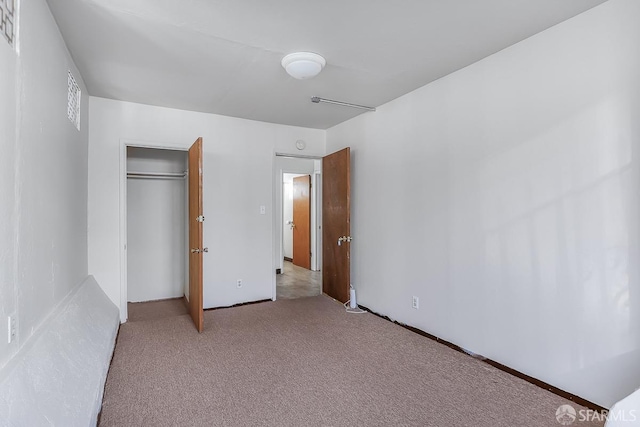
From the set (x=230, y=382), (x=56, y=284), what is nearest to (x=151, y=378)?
(x=230, y=382)

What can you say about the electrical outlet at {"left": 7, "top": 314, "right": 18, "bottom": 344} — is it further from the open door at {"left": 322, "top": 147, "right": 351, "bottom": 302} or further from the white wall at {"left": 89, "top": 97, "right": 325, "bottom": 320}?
the open door at {"left": 322, "top": 147, "right": 351, "bottom": 302}

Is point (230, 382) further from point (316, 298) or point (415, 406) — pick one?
point (316, 298)

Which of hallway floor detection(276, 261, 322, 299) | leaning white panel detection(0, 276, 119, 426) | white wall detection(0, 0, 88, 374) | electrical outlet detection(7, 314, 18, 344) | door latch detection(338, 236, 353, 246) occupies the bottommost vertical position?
hallway floor detection(276, 261, 322, 299)

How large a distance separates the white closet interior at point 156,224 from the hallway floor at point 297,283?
148 cm

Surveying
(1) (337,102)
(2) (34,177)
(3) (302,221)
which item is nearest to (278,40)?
(1) (337,102)

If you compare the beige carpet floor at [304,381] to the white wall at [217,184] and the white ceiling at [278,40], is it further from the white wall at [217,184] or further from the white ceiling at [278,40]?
the white ceiling at [278,40]

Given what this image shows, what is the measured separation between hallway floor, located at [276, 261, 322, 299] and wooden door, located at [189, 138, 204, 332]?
149cm

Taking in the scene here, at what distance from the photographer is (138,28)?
2.24 metres

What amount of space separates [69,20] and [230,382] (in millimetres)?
2680

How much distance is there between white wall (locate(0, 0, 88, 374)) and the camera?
1506mm

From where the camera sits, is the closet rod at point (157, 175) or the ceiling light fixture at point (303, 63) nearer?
the ceiling light fixture at point (303, 63)

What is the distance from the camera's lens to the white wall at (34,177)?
4.94ft

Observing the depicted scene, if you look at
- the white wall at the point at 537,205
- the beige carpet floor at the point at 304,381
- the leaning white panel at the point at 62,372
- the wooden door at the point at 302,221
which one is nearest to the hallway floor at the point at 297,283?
the wooden door at the point at 302,221

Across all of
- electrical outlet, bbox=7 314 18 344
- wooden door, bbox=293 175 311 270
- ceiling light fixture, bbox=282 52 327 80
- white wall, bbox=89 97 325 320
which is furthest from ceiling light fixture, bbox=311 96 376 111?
wooden door, bbox=293 175 311 270
